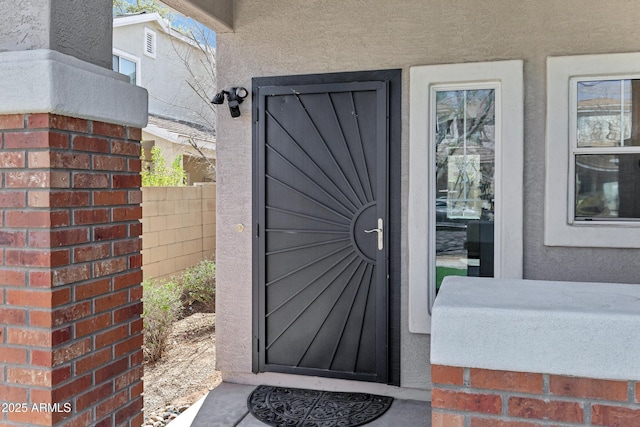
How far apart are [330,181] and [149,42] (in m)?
8.22

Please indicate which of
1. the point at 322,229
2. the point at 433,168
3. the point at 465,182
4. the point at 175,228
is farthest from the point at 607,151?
the point at 175,228

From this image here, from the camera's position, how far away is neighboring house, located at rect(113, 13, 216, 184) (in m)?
9.41

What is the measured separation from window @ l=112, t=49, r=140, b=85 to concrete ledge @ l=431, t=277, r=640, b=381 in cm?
969

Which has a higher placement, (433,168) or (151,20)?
(151,20)

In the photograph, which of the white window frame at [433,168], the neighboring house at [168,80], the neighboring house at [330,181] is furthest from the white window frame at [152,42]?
the white window frame at [433,168]

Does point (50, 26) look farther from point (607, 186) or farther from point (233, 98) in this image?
point (607, 186)

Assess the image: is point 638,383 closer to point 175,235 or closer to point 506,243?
point 506,243

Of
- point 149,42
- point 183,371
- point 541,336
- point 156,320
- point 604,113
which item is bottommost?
point 183,371

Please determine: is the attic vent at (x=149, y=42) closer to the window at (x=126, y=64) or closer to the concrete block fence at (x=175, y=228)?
the window at (x=126, y=64)

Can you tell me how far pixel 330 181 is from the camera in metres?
4.14

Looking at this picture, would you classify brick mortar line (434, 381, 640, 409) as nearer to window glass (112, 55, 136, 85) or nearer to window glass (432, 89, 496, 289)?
window glass (432, 89, 496, 289)

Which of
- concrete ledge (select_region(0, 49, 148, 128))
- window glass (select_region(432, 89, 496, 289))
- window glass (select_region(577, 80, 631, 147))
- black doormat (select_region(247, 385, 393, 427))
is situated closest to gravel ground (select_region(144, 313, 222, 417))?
black doormat (select_region(247, 385, 393, 427))

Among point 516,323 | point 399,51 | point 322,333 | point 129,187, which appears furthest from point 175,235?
point 516,323

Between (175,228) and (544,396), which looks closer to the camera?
(544,396)
